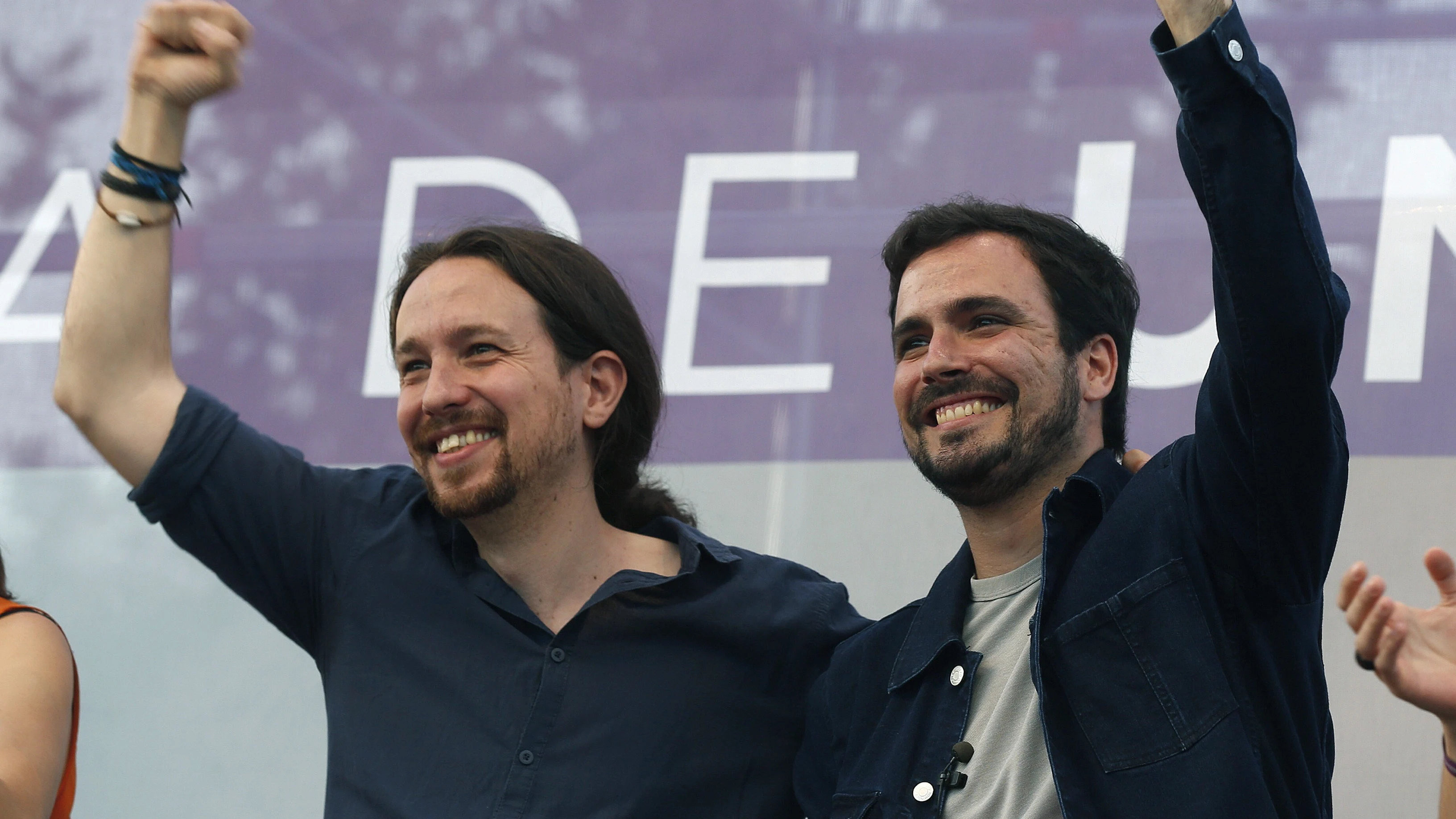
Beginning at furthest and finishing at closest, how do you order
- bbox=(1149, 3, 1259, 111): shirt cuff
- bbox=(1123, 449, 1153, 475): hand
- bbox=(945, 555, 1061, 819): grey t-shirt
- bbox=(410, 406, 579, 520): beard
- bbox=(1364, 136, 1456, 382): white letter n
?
bbox=(1364, 136, 1456, 382): white letter n → bbox=(410, 406, 579, 520): beard → bbox=(1123, 449, 1153, 475): hand → bbox=(945, 555, 1061, 819): grey t-shirt → bbox=(1149, 3, 1259, 111): shirt cuff

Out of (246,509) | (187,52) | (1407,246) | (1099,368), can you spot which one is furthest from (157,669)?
A: (1407,246)

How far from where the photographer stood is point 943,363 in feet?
6.10

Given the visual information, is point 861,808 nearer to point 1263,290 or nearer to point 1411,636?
point 1411,636

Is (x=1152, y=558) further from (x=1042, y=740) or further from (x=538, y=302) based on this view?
(x=538, y=302)

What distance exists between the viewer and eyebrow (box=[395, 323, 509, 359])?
2.07 meters

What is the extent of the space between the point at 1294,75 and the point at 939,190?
0.70m

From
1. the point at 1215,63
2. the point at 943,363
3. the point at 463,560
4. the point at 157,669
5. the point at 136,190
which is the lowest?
the point at 157,669

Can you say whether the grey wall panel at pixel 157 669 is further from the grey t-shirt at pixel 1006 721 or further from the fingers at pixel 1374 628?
the fingers at pixel 1374 628

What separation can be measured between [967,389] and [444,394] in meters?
0.74

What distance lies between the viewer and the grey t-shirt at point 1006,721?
1617 mm

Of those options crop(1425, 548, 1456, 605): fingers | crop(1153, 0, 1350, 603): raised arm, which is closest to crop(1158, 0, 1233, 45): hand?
crop(1153, 0, 1350, 603): raised arm

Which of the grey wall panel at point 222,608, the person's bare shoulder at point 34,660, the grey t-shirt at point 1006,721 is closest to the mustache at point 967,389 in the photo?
the grey t-shirt at point 1006,721

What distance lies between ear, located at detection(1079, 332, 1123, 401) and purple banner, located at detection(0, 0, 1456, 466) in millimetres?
670

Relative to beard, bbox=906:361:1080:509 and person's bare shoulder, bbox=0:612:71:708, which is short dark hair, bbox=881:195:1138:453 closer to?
beard, bbox=906:361:1080:509
